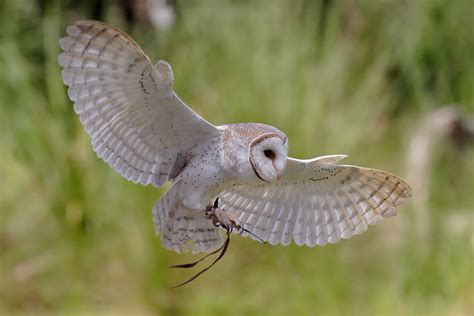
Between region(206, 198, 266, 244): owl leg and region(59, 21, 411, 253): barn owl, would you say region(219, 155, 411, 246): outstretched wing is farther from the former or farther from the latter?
region(206, 198, 266, 244): owl leg

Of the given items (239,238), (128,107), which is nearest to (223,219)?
(128,107)

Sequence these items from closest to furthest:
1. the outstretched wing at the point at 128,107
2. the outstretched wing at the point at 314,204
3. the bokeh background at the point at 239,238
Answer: the outstretched wing at the point at 128,107 < the outstretched wing at the point at 314,204 < the bokeh background at the point at 239,238

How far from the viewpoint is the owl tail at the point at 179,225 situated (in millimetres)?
2547

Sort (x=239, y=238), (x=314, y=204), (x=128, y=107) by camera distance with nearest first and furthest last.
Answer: (x=128, y=107)
(x=314, y=204)
(x=239, y=238)

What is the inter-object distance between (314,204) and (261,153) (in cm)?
53

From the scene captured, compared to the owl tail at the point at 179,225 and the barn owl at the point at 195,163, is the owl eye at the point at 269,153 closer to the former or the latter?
the barn owl at the point at 195,163

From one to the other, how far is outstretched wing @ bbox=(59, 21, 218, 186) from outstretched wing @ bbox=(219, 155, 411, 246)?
9.7 inches

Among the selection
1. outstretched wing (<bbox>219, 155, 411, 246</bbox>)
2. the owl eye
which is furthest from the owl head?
outstretched wing (<bbox>219, 155, 411, 246</bbox>)

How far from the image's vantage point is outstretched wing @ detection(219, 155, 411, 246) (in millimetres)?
2672

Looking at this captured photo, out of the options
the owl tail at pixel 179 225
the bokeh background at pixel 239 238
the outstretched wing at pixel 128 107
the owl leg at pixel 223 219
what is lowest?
the bokeh background at pixel 239 238

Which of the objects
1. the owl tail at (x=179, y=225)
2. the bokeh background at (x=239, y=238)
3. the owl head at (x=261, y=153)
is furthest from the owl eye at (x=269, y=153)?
the bokeh background at (x=239, y=238)

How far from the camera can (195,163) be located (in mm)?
2531

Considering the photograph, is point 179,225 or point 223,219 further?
point 179,225

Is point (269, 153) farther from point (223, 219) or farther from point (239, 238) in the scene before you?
point (239, 238)
